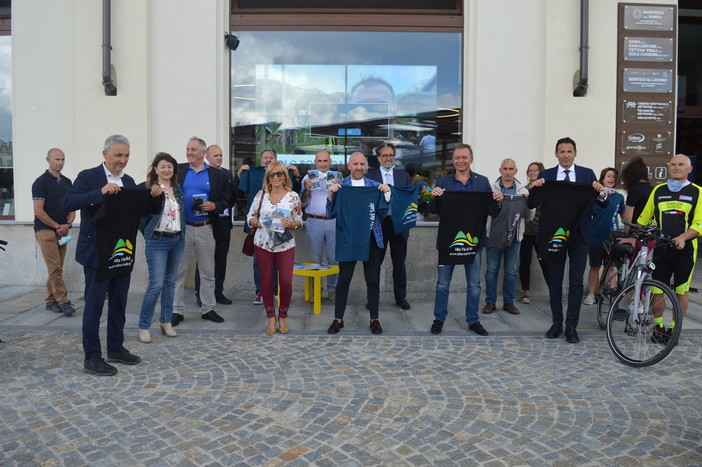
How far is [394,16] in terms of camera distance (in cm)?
899

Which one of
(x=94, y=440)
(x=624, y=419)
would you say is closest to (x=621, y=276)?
(x=624, y=419)

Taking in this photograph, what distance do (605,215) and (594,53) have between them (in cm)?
259

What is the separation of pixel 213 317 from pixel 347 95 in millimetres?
4412

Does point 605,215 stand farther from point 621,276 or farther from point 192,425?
point 192,425

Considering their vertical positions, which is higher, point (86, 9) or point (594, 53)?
point (86, 9)

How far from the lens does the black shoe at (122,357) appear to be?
4988 mm

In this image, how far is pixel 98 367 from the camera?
15.4 feet

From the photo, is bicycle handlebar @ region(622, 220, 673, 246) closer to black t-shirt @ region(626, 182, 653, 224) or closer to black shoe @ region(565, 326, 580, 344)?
black shoe @ region(565, 326, 580, 344)

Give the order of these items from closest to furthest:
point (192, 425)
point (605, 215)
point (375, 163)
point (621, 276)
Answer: point (192, 425)
point (621, 276)
point (605, 215)
point (375, 163)

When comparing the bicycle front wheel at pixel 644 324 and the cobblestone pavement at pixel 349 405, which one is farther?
the bicycle front wheel at pixel 644 324

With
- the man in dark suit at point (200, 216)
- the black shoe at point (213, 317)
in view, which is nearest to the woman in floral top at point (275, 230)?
the man in dark suit at point (200, 216)

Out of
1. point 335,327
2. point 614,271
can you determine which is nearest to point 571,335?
point 614,271

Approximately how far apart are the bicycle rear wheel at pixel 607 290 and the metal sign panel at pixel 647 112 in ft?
9.99

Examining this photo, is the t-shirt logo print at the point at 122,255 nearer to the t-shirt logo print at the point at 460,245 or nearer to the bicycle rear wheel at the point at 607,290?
the t-shirt logo print at the point at 460,245
